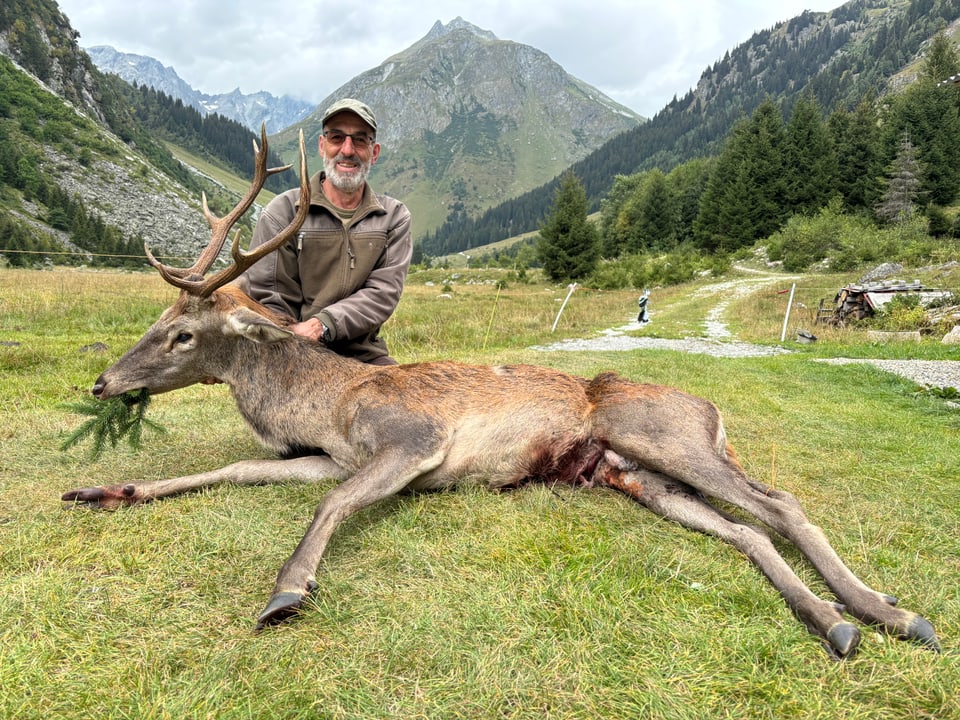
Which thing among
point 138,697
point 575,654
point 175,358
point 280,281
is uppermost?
point 280,281

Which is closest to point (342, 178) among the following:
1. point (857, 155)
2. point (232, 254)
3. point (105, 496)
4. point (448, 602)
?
point (232, 254)

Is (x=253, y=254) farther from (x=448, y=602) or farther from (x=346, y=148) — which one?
(x=448, y=602)

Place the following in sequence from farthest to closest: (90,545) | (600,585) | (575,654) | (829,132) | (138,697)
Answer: (829,132) < (90,545) < (600,585) < (575,654) < (138,697)

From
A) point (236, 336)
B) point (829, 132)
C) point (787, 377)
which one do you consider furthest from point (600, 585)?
point (829, 132)

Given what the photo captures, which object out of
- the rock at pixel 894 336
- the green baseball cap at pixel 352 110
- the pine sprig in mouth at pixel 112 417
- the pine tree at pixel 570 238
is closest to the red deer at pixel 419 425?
the pine sprig in mouth at pixel 112 417

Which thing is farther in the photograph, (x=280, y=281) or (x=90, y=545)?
(x=280, y=281)

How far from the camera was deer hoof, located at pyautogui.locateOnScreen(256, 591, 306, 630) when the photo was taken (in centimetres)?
253

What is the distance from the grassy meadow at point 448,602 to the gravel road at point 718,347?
6.44m

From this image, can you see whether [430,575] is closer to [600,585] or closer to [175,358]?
[600,585]

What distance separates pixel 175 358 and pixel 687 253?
55.8 metres

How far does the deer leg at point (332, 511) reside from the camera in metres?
2.63

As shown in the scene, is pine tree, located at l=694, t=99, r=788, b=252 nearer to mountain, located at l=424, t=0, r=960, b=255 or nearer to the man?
the man

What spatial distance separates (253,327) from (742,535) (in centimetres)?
367

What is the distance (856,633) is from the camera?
2.50 metres
